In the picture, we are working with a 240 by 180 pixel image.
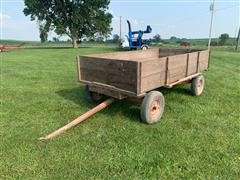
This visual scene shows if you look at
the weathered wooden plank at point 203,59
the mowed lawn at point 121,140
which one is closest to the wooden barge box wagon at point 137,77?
the mowed lawn at point 121,140

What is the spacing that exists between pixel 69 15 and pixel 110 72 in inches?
1295

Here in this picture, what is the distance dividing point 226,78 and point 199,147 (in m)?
5.56

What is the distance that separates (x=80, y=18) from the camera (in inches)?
1281

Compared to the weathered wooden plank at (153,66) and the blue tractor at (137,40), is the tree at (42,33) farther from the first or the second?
the weathered wooden plank at (153,66)

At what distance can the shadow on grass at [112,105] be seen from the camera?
4460mm

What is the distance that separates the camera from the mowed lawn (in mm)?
2744

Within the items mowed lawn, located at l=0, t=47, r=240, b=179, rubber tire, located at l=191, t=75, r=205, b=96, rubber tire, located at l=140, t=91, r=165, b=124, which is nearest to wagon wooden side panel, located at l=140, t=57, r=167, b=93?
rubber tire, located at l=140, t=91, r=165, b=124

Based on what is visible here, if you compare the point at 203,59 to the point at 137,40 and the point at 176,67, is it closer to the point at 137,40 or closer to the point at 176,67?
the point at 176,67

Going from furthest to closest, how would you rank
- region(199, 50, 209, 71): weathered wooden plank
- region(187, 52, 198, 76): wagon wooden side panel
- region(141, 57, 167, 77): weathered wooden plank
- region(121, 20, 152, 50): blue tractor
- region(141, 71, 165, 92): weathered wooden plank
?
region(121, 20, 152, 50): blue tractor
region(199, 50, 209, 71): weathered wooden plank
region(187, 52, 198, 76): wagon wooden side panel
region(141, 71, 165, 92): weathered wooden plank
region(141, 57, 167, 77): weathered wooden plank

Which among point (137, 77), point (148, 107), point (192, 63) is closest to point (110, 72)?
point (137, 77)

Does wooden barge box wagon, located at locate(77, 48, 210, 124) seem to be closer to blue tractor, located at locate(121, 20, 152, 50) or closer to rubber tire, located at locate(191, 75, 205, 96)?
rubber tire, located at locate(191, 75, 205, 96)

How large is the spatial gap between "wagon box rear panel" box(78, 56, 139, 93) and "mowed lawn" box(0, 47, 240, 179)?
0.75 meters

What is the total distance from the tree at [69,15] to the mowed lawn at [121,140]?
1169 inches

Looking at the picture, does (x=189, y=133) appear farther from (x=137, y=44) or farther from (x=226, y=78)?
(x=137, y=44)
